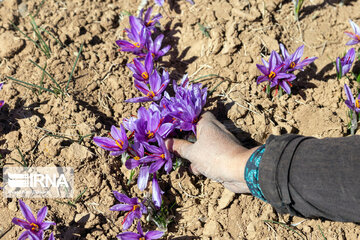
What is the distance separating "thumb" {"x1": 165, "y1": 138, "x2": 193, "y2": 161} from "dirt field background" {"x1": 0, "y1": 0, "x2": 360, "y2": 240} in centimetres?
18

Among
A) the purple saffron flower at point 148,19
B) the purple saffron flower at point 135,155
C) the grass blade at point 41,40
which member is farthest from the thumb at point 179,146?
the grass blade at point 41,40

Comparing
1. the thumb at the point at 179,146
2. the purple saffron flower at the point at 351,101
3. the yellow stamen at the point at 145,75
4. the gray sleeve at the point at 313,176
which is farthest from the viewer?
the yellow stamen at the point at 145,75

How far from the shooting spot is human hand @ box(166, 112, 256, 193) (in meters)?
1.90

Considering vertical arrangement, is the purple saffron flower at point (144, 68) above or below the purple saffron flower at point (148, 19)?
below

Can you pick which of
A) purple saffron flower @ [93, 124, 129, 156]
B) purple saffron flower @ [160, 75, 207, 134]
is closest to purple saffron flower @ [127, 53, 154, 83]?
purple saffron flower @ [160, 75, 207, 134]

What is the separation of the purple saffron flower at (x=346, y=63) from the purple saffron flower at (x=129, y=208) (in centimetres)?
147

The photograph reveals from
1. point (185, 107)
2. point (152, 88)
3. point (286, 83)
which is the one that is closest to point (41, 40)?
point (152, 88)

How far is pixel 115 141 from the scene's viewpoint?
2041 mm

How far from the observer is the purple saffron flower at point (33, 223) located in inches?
74.7

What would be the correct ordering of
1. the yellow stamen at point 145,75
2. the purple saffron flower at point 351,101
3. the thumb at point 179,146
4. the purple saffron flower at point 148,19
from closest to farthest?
the thumb at point 179,146
the purple saffron flower at point 351,101
the yellow stamen at point 145,75
the purple saffron flower at point 148,19

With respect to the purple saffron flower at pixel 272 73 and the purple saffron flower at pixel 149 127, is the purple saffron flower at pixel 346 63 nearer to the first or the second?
the purple saffron flower at pixel 272 73

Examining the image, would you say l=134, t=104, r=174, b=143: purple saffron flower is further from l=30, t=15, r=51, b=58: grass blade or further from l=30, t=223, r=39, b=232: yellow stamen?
l=30, t=15, r=51, b=58: grass blade

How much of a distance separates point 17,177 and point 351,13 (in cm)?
251

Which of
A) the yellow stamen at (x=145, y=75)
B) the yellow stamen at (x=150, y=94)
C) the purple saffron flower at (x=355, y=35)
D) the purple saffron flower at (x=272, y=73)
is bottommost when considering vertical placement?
the yellow stamen at (x=150, y=94)
